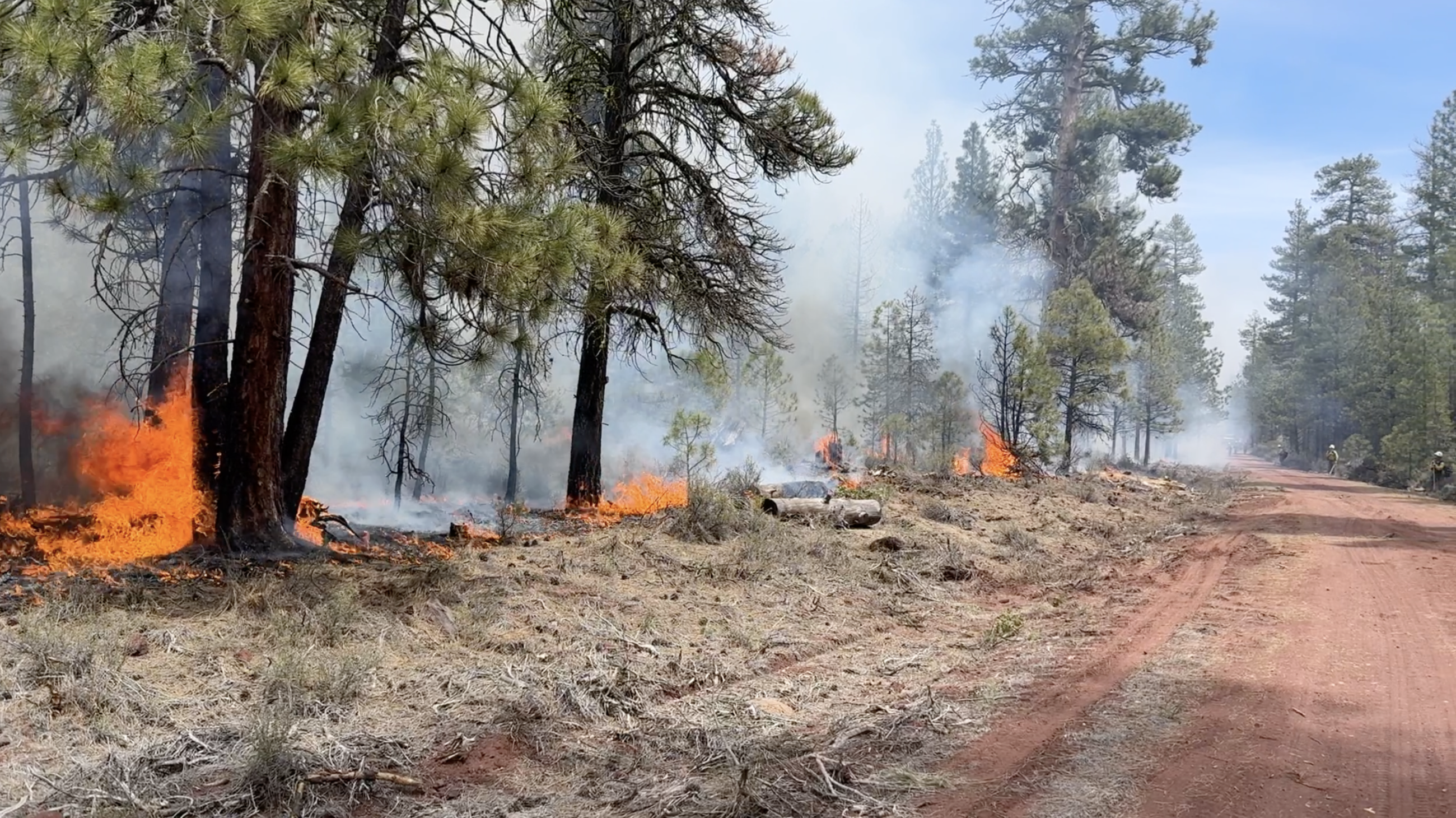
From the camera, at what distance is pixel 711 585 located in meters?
8.57

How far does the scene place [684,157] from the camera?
1370cm

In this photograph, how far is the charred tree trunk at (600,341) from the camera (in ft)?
39.8

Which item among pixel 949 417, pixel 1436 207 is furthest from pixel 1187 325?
pixel 949 417

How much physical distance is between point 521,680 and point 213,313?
6393mm

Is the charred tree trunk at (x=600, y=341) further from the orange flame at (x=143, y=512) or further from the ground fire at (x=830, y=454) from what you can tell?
the ground fire at (x=830, y=454)

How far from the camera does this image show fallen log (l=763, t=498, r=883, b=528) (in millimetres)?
12148

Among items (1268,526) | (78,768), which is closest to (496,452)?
(1268,526)

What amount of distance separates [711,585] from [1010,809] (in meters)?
4.99

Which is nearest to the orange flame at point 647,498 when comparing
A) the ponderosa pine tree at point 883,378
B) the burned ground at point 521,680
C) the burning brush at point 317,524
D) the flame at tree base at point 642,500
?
the flame at tree base at point 642,500

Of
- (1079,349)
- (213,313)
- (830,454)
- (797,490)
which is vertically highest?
(1079,349)

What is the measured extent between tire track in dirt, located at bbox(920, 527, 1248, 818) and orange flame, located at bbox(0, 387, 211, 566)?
7067mm

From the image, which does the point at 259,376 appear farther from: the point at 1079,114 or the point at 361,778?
the point at 1079,114

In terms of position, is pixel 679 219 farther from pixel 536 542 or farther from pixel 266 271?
pixel 266 271

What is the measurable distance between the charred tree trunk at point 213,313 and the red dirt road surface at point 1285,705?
294 inches
